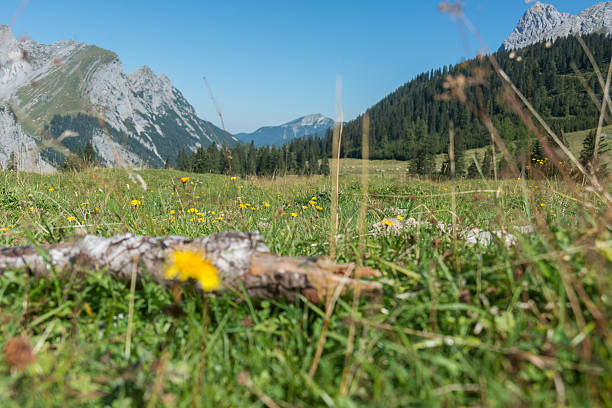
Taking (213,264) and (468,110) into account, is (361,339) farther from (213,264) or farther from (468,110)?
(468,110)

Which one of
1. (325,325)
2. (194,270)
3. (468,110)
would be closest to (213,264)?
(194,270)

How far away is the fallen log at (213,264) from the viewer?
63.8 inches

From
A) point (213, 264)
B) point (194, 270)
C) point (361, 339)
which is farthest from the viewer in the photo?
point (213, 264)

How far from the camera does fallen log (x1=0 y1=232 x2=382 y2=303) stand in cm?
162

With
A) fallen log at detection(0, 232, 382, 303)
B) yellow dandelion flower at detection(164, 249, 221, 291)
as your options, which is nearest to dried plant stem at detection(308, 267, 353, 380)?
fallen log at detection(0, 232, 382, 303)

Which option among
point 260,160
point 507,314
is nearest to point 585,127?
point 260,160

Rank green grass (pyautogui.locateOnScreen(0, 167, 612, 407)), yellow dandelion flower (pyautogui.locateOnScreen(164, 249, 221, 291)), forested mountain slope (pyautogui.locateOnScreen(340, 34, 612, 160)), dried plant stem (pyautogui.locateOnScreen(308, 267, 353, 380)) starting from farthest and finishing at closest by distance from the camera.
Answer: forested mountain slope (pyautogui.locateOnScreen(340, 34, 612, 160)) < yellow dandelion flower (pyautogui.locateOnScreen(164, 249, 221, 291)) < dried plant stem (pyautogui.locateOnScreen(308, 267, 353, 380)) < green grass (pyautogui.locateOnScreen(0, 167, 612, 407))

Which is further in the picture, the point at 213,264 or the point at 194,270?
the point at 213,264

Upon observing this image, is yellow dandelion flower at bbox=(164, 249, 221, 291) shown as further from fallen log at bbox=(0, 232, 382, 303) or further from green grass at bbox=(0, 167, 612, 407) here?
green grass at bbox=(0, 167, 612, 407)

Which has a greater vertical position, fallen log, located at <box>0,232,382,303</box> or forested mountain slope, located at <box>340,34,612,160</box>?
forested mountain slope, located at <box>340,34,612,160</box>

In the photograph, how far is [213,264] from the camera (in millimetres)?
1680

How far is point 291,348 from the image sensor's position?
4.74ft

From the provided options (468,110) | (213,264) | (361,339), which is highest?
(468,110)

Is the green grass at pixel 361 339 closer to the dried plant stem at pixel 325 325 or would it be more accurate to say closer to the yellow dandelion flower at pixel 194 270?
the dried plant stem at pixel 325 325
